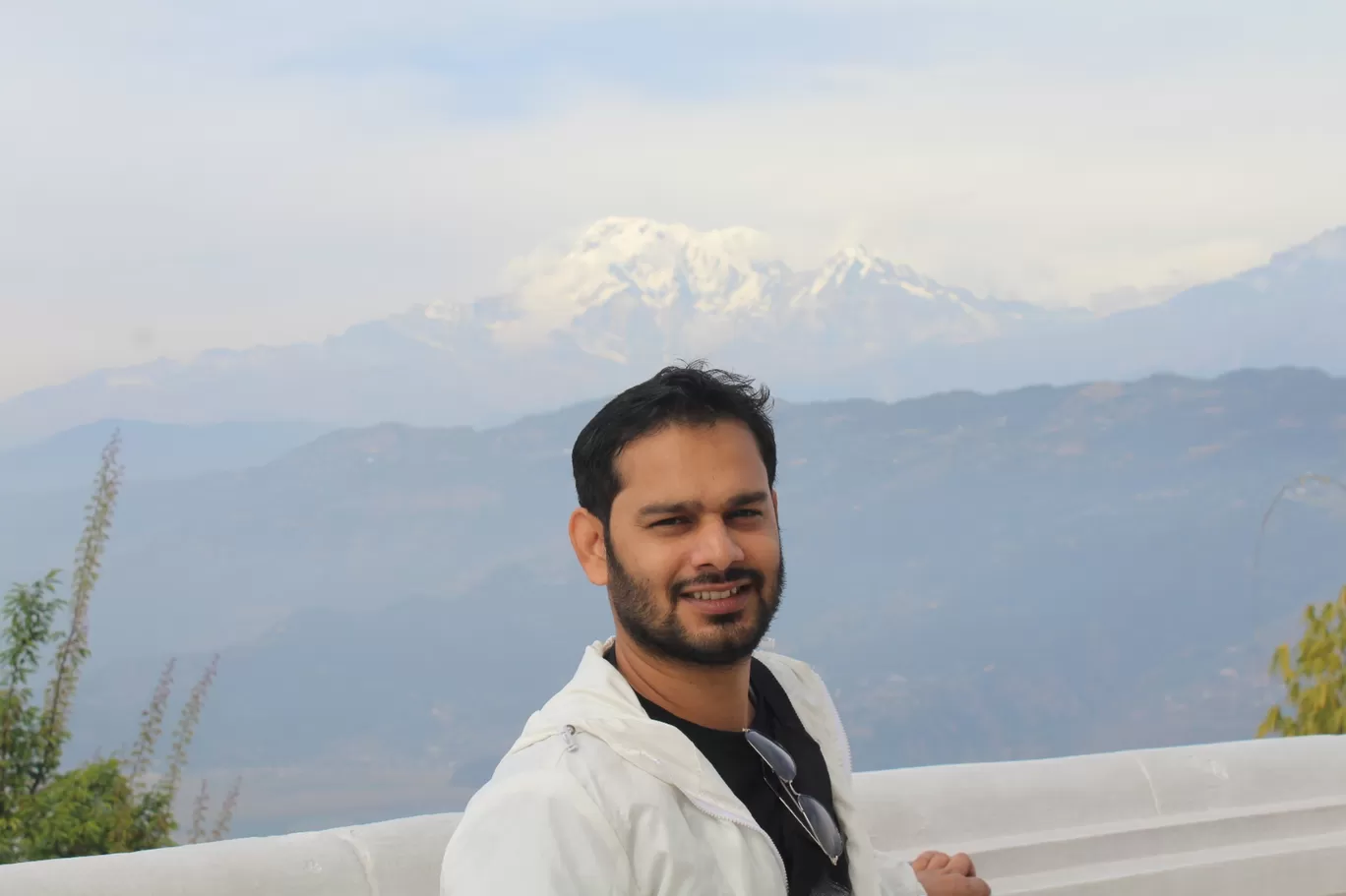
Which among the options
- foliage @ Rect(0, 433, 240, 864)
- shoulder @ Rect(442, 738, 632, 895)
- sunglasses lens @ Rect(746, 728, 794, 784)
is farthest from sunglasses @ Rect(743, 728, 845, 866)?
foliage @ Rect(0, 433, 240, 864)

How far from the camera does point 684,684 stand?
1.28m

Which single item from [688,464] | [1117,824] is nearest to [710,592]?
[688,464]

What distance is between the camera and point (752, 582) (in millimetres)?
1251

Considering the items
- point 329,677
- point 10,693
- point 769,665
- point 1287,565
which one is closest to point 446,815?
point 769,665

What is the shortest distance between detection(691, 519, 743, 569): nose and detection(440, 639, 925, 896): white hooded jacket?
0.13m

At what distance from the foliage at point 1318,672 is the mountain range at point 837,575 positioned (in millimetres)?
13230

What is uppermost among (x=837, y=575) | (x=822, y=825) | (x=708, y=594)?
(x=837, y=575)

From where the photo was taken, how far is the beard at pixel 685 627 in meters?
1.23

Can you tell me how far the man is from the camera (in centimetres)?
110

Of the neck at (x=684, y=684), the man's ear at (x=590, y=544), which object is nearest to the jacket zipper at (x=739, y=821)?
the neck at (x=684, y=684)

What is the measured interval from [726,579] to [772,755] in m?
0.18

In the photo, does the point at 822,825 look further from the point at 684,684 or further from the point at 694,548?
the point at 694,548

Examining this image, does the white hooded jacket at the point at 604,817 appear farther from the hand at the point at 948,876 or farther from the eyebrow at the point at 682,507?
the hand at the point at 948,876

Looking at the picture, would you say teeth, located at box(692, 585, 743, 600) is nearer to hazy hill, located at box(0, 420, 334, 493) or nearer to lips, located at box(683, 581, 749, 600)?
lips, located at box(683, 581, 749, 600)
